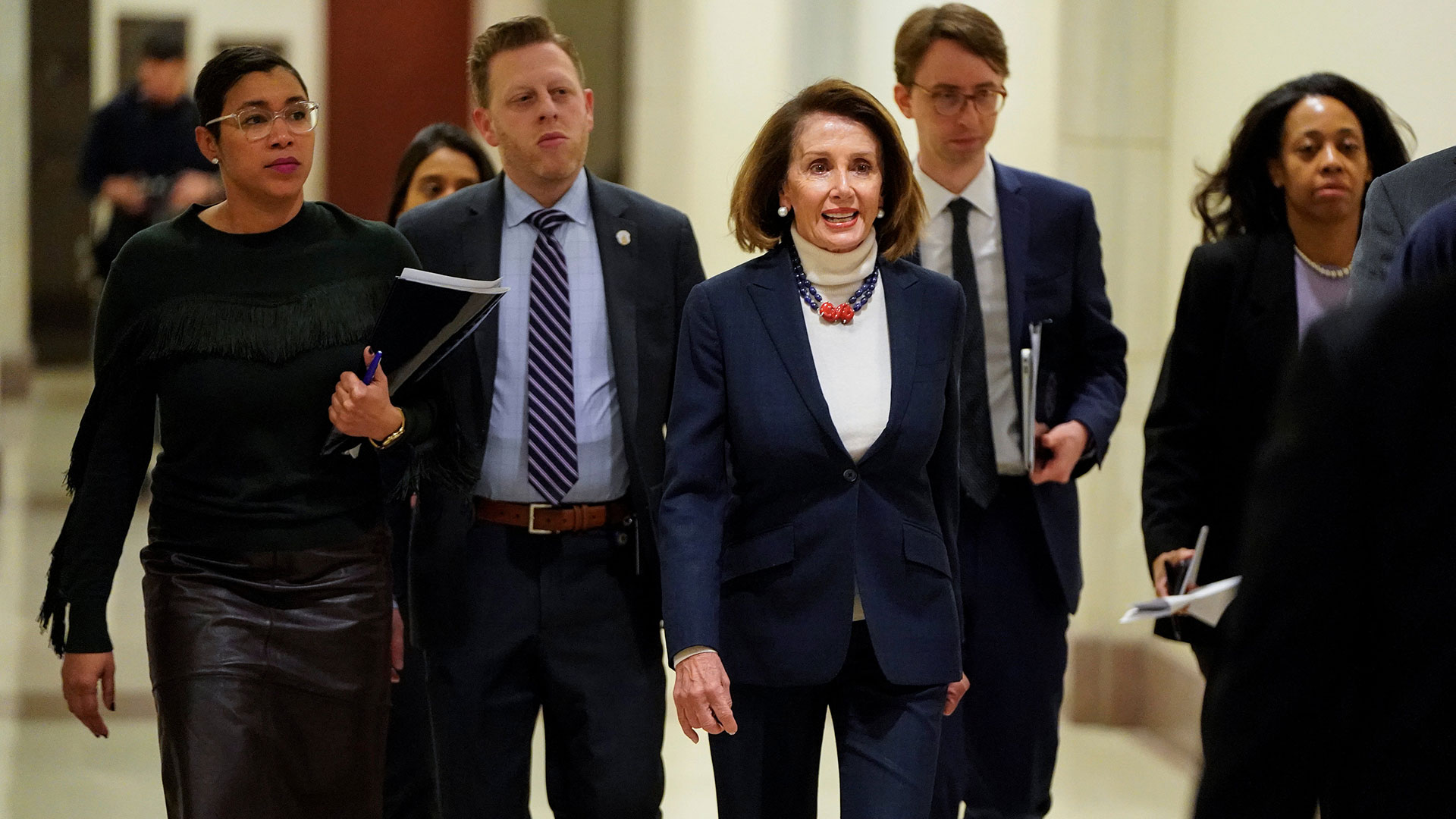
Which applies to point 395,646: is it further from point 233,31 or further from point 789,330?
point 233,31

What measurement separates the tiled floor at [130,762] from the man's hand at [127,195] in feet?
5.77

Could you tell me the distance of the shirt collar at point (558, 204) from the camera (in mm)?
3535

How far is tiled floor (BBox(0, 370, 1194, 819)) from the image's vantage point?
197 inches

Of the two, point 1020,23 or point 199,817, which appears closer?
point 199,817

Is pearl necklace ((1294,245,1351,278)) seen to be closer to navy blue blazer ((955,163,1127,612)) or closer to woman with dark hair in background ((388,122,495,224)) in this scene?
navy blue blazer ((955,163,1127,612))

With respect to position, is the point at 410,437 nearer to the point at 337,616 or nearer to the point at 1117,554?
the point at 337,616

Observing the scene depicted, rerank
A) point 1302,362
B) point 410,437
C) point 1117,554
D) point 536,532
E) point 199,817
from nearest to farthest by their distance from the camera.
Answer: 1. point 1302,362
2. point 199,817
3. point 410,437
4. point 536,532
5. point 1117,554

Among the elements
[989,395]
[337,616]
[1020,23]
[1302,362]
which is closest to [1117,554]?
[1020,23]

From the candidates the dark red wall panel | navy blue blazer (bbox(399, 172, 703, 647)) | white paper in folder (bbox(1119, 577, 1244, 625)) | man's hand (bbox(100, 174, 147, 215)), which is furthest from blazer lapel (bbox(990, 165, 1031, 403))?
the dark red wall panel

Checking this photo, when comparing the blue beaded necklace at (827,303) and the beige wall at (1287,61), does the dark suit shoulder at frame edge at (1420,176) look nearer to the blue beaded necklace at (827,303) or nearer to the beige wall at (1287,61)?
the blue beaded necklace at (827,303)

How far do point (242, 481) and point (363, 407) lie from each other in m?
0.26

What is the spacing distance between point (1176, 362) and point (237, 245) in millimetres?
1971

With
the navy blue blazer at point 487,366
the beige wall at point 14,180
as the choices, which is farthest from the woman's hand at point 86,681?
the beige wall at point 14,180

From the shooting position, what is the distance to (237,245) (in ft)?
10.2
